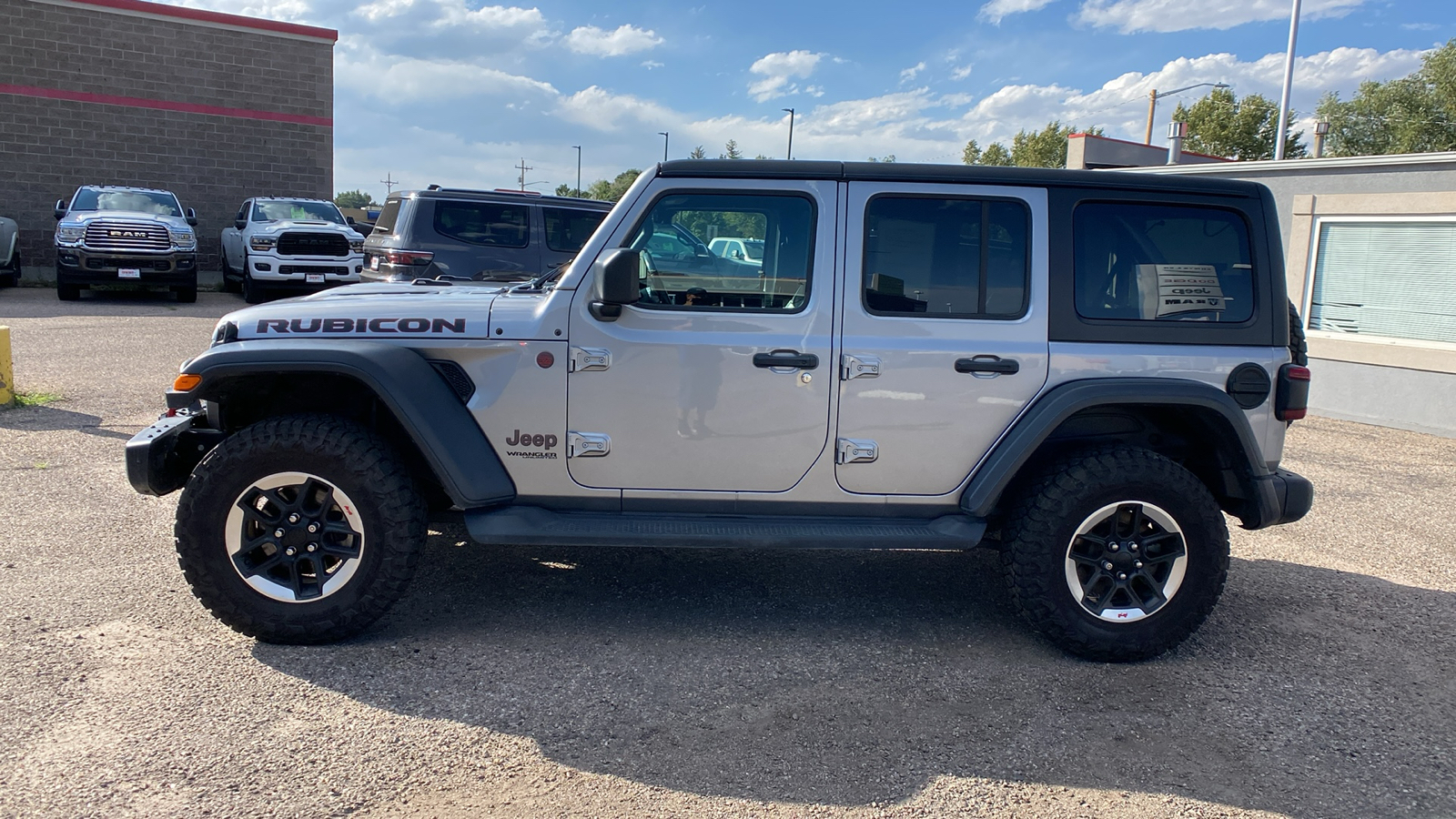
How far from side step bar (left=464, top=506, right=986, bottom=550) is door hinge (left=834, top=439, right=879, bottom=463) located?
0.28 meters

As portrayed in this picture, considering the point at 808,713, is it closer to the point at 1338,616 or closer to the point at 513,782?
the point at 513,782

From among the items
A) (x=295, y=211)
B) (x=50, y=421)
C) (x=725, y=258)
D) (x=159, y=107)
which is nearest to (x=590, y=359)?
(x=725, y=258)

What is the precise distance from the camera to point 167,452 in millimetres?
3908

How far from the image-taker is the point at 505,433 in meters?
3.92

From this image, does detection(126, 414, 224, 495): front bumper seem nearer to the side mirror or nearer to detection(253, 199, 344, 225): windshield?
the side mirror

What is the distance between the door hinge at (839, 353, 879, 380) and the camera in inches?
154

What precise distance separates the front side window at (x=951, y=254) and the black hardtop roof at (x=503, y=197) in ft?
23.8

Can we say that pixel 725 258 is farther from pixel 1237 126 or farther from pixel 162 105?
pixel 1237 126

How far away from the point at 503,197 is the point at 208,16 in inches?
612

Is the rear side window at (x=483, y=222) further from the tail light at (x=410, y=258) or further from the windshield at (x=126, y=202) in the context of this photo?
the windshield at (x=126, y=202)

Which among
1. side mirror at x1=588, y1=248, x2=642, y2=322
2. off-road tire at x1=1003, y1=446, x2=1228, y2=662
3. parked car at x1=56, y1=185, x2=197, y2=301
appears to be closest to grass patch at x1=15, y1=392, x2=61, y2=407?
side mirror at x1=588, y1=248, x2=642, y2=322

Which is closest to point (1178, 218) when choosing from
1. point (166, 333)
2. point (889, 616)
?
point (889, 616)

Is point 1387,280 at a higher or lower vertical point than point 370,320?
higher

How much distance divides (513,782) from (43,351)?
11.1 m
